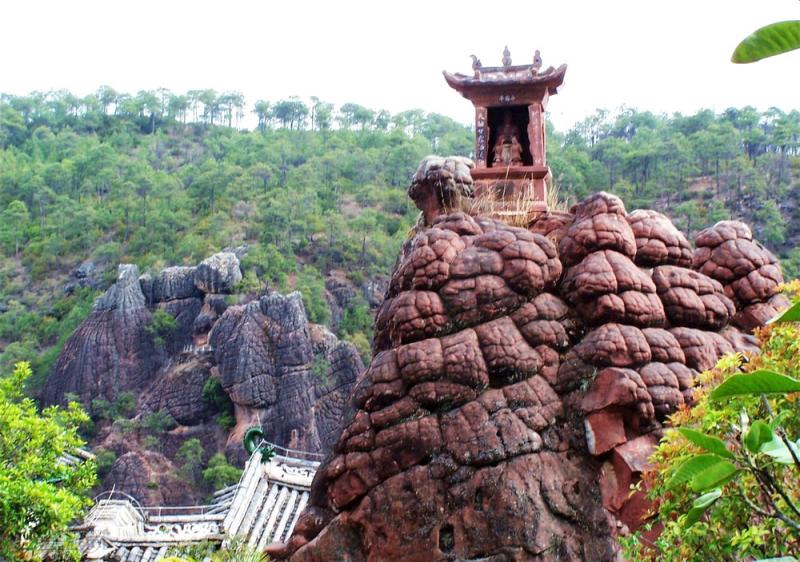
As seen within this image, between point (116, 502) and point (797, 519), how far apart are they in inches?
439

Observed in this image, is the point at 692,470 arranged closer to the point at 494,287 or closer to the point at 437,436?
the point at 437,436

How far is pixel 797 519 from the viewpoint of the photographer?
3.34 m

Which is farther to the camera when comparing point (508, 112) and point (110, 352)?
point (110, 352)

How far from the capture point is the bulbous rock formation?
6.21 m

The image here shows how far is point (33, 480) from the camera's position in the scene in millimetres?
7492

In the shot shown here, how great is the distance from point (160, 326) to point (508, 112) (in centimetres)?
2794

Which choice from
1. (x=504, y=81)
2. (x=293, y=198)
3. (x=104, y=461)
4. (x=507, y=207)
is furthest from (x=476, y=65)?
(x=293, y=198)

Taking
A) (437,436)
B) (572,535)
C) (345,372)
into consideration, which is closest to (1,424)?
(437,436)

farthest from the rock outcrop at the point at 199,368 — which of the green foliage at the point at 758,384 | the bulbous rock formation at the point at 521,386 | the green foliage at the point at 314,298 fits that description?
the green foliage at the point at 758,384

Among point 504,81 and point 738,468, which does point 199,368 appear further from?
point 738,468

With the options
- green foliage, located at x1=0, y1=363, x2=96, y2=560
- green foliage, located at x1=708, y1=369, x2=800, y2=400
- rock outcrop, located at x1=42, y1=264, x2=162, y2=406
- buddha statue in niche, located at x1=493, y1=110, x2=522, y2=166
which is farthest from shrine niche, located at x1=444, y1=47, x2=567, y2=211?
rock outcrop, located at x1=42, y1=264, x2=162, y2=406

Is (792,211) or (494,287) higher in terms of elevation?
(494,287)

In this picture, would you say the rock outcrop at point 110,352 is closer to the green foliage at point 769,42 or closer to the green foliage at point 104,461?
the green foliage at point 104,461

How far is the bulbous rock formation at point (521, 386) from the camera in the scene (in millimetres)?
6211
